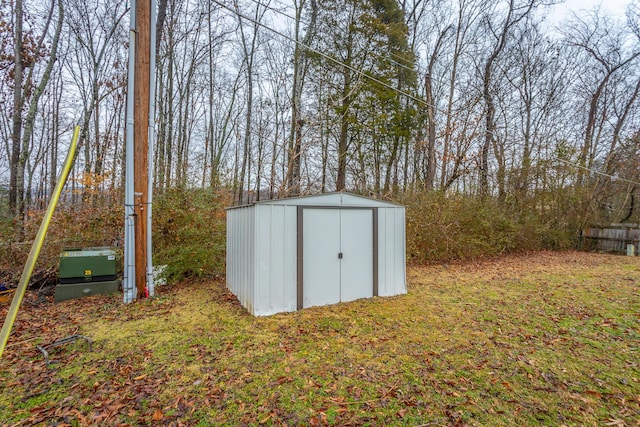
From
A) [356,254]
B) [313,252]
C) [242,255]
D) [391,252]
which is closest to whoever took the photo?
[313,252]

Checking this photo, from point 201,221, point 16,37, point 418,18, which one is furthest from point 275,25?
point 201,221

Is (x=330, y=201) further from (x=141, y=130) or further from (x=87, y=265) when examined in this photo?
(x=87, y=265)

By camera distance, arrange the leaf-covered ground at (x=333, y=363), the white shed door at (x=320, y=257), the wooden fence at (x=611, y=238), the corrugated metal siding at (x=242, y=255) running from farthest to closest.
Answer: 1. the wooden fence at (x=611, y=238)
2. the white shed door at (x=320, y=257)
3. the corrugated metal siding at (x=242, y=255)
4. the leaf-covered ground at (x=333, y=363)

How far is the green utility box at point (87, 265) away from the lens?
466cm

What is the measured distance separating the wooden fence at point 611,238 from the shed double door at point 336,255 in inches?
420

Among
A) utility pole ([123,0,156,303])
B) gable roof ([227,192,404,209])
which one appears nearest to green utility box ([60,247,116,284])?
utility pole ([123,0,156,303])

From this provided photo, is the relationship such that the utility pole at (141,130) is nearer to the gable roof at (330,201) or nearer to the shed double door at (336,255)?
the gable roof at (330,201)

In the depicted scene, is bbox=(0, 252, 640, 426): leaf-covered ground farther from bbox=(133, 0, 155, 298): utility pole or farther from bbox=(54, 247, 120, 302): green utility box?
bbox=(133, 0, 155, 298): utility pole

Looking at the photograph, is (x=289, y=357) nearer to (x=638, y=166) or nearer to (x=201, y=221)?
(x=201, y=221)

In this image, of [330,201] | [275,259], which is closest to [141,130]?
[275,259]

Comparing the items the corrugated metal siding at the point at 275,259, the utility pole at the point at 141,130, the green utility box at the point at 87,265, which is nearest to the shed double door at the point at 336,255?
the corrugated metal siding at the point at 275,259

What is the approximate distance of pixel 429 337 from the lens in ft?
11.2

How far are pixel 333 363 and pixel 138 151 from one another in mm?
4219

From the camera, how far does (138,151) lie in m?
4.59
